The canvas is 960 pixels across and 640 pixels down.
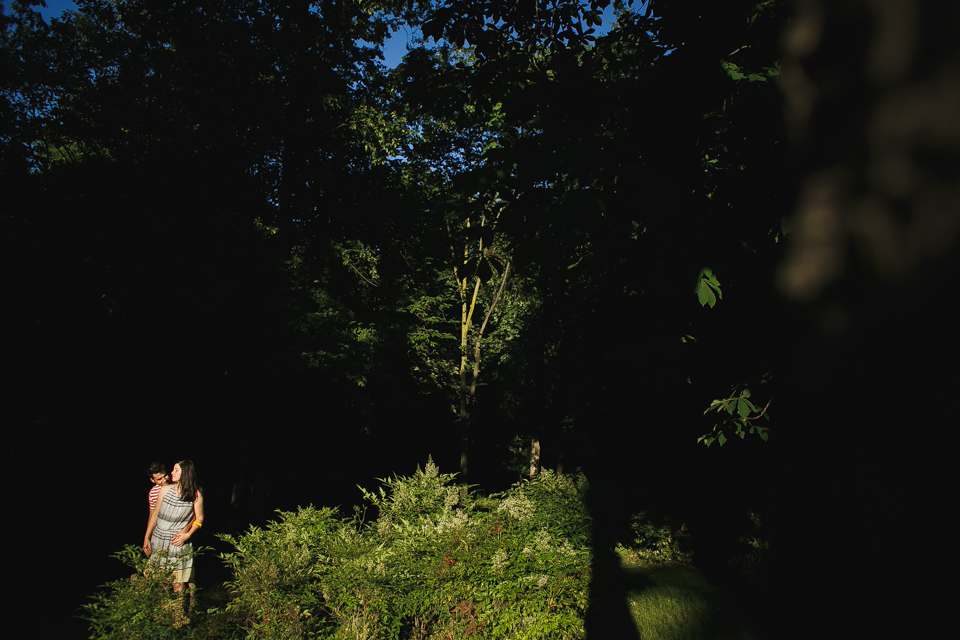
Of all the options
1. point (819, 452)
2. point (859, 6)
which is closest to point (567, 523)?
point (819, 452)

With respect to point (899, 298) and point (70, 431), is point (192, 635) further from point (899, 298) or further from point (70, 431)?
point (70, 431)

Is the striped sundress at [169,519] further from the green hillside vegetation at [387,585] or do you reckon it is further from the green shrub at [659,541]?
the green shrub at [659,541]

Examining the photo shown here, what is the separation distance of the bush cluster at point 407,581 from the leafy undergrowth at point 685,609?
5.57ft

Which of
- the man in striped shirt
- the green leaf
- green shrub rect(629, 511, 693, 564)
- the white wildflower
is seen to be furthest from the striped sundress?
green shrub rect(629, 511, 693, 564)

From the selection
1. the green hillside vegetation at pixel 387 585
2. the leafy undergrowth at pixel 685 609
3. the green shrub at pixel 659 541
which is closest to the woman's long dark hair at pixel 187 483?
the green hillside vegetation at pixel 387 585

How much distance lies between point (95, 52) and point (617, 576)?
14095 millimetres

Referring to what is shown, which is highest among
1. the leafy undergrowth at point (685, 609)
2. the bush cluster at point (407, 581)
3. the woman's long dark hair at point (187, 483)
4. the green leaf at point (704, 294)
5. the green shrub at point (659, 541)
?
the green leaf at point (704, 294)

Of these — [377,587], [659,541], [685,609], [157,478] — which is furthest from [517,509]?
[659,541]

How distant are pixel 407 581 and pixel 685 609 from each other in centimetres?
420

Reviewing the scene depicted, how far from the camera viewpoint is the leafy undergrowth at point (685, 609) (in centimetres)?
612

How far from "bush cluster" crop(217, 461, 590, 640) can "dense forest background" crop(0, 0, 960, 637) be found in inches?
80.6

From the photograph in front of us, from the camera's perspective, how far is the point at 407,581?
4.61m

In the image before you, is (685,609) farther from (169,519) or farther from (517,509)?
(169,519)

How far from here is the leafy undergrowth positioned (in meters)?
6.12
